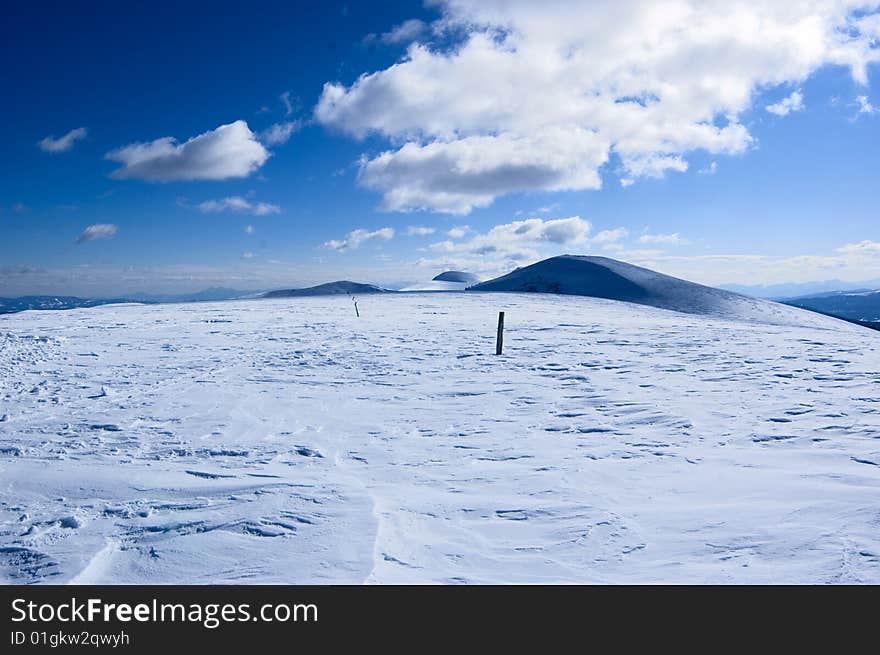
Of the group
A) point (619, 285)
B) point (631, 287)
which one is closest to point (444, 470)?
point (631, 287)

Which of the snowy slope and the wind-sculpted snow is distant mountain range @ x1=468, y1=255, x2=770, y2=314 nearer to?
the snowy slope

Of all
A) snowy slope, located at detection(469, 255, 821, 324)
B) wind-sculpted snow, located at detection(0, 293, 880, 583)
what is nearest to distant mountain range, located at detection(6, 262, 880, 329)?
snowy slope, located at detection(469, 255, 821, 324)

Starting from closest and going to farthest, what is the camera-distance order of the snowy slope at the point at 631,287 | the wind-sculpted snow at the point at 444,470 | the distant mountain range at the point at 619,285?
the wind-sculpted snow at the point at 444,470
the snowy slope at the point at 631,287
the distant mountain range at the point at 619,285

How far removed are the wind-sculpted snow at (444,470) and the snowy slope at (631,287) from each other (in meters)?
65.0

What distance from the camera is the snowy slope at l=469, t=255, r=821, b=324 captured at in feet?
244

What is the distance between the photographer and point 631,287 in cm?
9806

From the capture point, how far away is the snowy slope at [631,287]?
244 feet

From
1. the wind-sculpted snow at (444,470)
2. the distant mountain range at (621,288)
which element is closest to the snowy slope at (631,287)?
the distant mountain range at (621,288)

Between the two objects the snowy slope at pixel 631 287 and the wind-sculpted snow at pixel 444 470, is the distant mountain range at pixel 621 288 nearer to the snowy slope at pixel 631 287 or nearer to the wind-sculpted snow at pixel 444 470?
the snowy slope at pixel 631 287

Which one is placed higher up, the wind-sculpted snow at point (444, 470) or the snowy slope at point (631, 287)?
the snowy slope at point (631, 287)

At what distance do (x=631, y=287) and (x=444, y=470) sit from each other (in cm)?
9856
